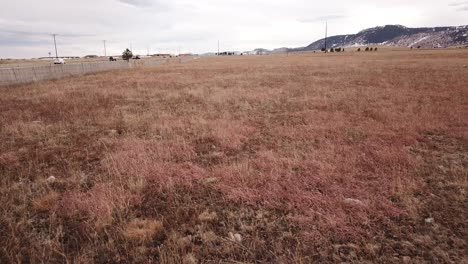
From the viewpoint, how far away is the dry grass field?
140 inches

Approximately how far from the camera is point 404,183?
5020 mm

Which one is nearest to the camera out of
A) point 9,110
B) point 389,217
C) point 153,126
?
point 389,217

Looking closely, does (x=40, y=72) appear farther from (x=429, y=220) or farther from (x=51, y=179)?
(x=429, y=220)

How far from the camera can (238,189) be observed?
5008 mm

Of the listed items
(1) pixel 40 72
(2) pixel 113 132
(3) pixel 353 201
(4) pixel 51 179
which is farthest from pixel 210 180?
(1) pixel 40 72

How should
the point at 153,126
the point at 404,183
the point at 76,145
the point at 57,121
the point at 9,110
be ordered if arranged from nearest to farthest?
the point at 404,183, the point at 76,145, the point at 153,126, the point at 57,121, the point at 9,110

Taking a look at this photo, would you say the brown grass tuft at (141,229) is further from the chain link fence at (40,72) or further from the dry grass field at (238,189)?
the chain link fence at (40,72)

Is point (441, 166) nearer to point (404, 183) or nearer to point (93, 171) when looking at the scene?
point (404, 183)

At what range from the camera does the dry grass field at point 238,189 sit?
3.56 metres

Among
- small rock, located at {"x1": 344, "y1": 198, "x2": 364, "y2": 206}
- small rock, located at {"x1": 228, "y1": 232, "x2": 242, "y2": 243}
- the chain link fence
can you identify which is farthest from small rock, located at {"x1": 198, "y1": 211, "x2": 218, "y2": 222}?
the chain link fence

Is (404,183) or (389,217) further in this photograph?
(404,183)

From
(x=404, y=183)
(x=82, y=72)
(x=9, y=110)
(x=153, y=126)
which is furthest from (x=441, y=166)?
(x=82, y=72)

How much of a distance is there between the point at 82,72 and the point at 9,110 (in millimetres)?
23897

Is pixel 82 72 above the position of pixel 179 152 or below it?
above
